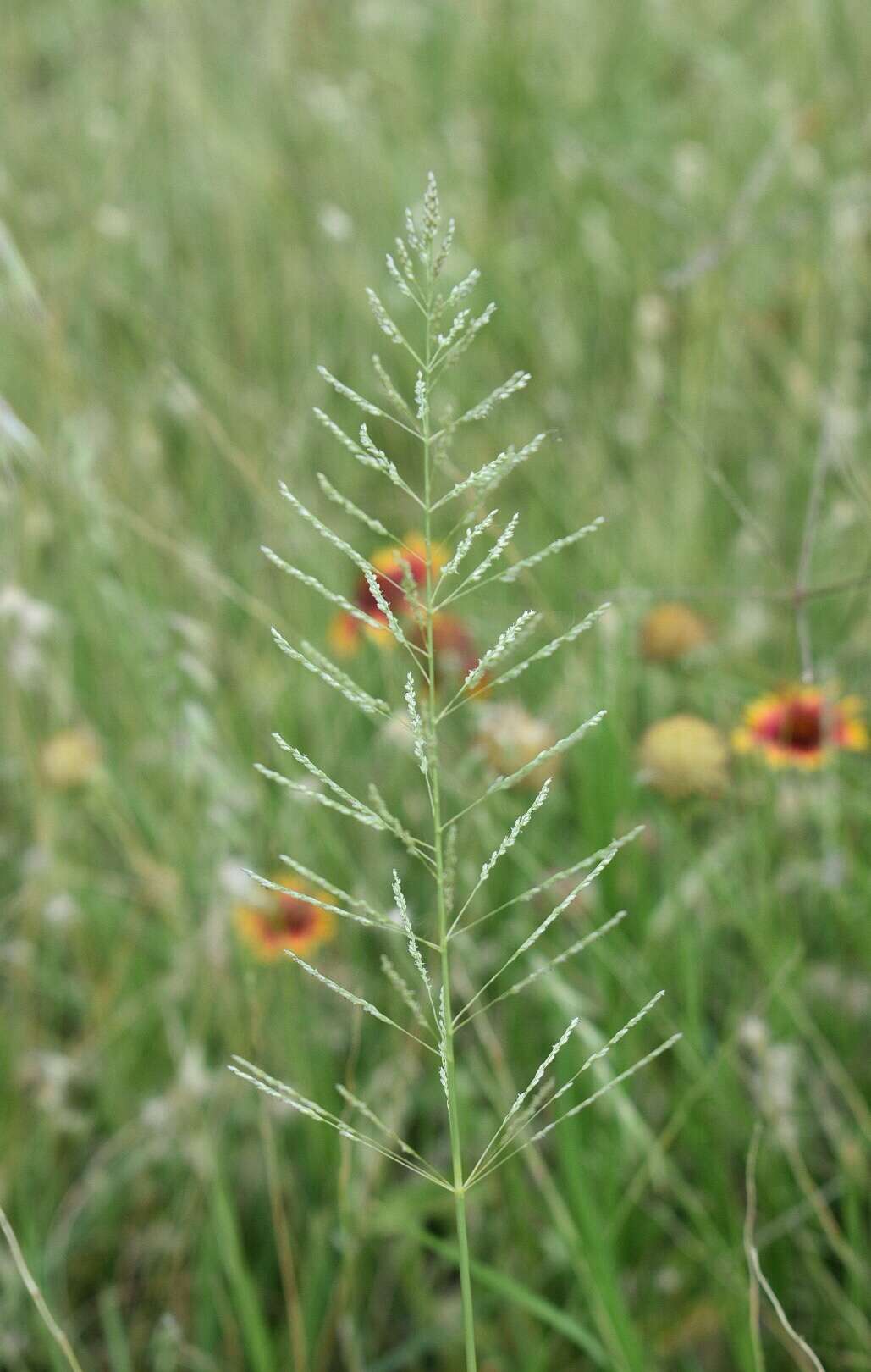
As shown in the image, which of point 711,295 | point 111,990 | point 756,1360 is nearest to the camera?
point 756,1360

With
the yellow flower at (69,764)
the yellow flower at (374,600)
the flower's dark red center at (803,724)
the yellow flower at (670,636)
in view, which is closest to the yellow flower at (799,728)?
the flower's dark red center at (803,724)

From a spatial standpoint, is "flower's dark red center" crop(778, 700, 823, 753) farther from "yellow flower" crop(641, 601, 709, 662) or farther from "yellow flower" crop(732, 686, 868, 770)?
"yellow flower" crop(641, 601, 709, 662)

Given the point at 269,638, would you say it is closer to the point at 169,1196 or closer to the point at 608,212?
the point at 169,1196

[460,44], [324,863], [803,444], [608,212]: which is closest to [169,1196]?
[324,863]

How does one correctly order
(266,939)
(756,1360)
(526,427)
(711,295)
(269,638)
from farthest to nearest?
(711,295)
(526,427)
(269,638)
(266,939)
(756,1360)

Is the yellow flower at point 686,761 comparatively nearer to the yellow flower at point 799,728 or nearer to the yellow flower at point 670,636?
the yellow flower at point 799,728

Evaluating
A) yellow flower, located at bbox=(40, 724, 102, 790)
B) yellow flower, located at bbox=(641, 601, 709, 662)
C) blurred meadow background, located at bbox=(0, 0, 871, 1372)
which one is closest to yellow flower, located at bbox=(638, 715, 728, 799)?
blurred meadow background, located at bbox=(0, 0, 871, 1372)

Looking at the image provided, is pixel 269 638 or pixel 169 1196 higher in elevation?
pixel 269 638
